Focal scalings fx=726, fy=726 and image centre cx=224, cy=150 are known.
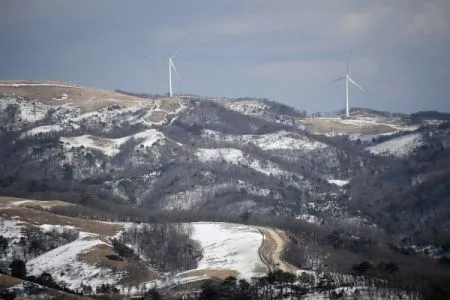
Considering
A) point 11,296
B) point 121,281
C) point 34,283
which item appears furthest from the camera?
point 121,281

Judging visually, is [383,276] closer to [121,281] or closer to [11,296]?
[121,281]

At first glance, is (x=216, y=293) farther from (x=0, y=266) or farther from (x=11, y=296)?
(x=0, y=266)

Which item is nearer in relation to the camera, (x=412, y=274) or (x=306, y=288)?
(x=306, y=288)

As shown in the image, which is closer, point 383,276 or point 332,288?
point 332,288

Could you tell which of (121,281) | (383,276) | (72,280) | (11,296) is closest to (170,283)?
(121,281)

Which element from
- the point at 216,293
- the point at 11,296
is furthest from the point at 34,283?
the point at 216,293

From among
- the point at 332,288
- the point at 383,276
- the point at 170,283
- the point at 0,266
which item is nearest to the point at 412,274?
the point at 383,276

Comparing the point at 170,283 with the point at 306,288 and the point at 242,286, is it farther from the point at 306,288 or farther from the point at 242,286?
the point at 306,288

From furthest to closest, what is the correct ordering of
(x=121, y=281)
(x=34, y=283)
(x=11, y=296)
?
(x=121, y=281) → (x=34, y=283) → (x=11, y=296)
